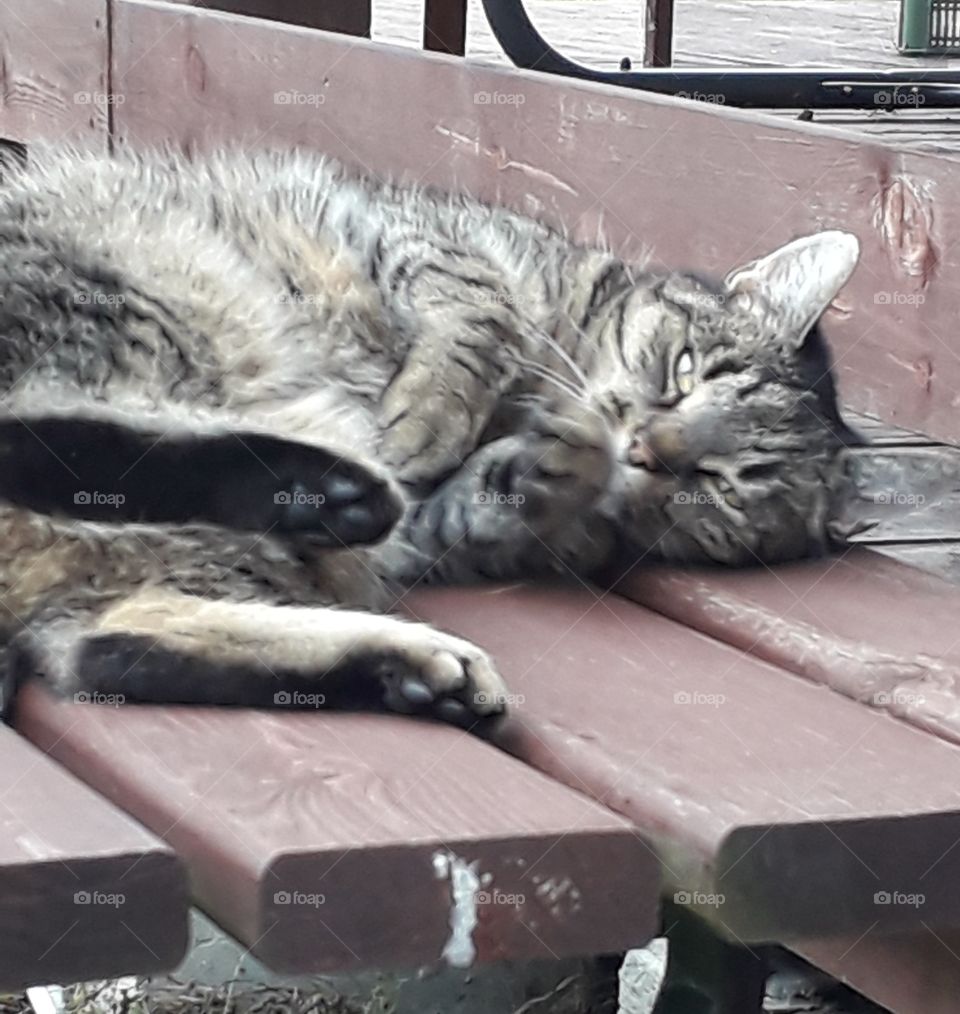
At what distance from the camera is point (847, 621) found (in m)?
1.91

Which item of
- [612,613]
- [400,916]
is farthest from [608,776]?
[612,613]

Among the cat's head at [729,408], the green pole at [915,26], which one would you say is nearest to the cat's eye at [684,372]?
the cat's head at [729,408]

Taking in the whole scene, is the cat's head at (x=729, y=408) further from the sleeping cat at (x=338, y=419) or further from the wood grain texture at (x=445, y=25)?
the wood grain texture at (x=445, y=25)

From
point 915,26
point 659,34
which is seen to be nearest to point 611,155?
point 659,34

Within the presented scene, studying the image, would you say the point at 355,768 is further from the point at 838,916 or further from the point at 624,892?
the point at 838,916

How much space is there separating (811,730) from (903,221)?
0.81 metres

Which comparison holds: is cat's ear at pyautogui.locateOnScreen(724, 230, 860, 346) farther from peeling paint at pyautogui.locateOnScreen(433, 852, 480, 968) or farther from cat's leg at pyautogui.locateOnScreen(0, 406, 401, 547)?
peeling paint at pyautogui.locateOnScreen(433, 852, 480, 968)

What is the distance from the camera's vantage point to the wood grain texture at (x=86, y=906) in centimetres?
115

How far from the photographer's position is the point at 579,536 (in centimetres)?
221

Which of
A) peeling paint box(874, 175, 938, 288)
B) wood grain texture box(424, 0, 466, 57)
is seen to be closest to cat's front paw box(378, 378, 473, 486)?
peeling paint box(874, 175, 938, 288)

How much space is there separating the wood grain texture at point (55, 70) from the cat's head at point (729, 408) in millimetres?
1455

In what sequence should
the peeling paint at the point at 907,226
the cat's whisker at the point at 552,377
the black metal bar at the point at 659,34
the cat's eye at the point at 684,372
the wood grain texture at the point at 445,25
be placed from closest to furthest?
the peeling paint at the point at 907,226 < the cat's whisker at the point at 552,377 < the cat's eye at the point at 684,372 < the wood grain texture at the point at 445,25 < the black metal bar at the point at 659,34

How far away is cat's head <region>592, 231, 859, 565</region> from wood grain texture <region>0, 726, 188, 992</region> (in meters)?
1.17

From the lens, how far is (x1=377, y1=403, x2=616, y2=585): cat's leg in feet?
7.15
